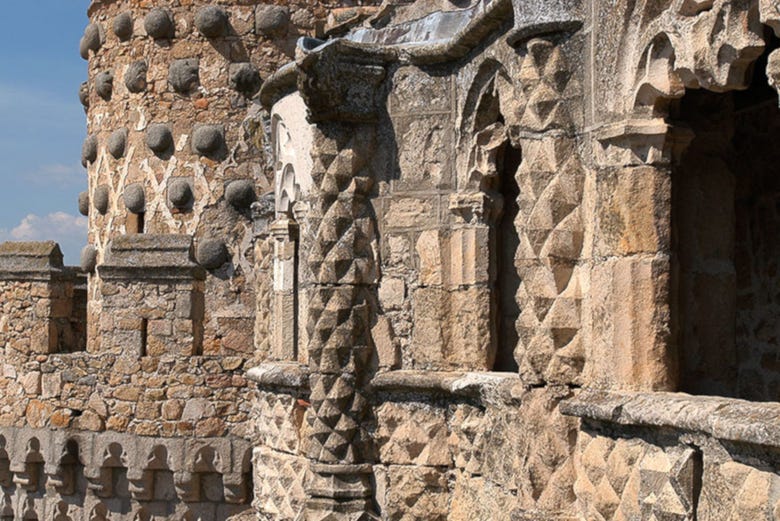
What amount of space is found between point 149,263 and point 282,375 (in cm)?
421

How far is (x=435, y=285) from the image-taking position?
842cm

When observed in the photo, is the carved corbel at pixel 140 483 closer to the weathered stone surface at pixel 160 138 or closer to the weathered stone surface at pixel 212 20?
the weathered stone surface at pixel 160 138

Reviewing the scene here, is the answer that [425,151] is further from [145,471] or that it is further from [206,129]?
[206,129]

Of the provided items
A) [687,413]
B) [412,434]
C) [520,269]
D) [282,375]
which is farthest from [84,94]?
[687,413]

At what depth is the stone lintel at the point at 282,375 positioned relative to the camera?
31.2 ft

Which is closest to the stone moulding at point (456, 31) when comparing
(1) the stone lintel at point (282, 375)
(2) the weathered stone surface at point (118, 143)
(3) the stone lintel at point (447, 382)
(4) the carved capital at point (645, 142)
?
(4) the carved capital at point (645, 142)

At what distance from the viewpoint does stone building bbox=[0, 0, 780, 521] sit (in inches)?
234

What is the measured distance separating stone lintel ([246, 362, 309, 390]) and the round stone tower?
4.21m

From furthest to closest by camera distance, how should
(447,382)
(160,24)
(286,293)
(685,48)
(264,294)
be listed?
1. (160,24)
2. (264,294)
3. (286,293)
4. (447,382)
5. (685,48)

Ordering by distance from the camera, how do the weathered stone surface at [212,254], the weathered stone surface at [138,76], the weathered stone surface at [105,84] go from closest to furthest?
the weathered stone surface at [212,254] < the weathered stone surface at [138,76] < the weathered stone surface at [105,84]

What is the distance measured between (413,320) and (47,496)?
296 inches

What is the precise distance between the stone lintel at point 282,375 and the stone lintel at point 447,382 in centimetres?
96

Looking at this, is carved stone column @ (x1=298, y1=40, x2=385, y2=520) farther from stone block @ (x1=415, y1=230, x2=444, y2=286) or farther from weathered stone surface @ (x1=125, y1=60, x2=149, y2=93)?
weathered stone surface @ (x1=125, y1=60, x2=149, y2=93)

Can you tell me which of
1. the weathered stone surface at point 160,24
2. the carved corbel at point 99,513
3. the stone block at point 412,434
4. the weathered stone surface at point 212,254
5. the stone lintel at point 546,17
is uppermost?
the weathered stone surface at point 160,24
